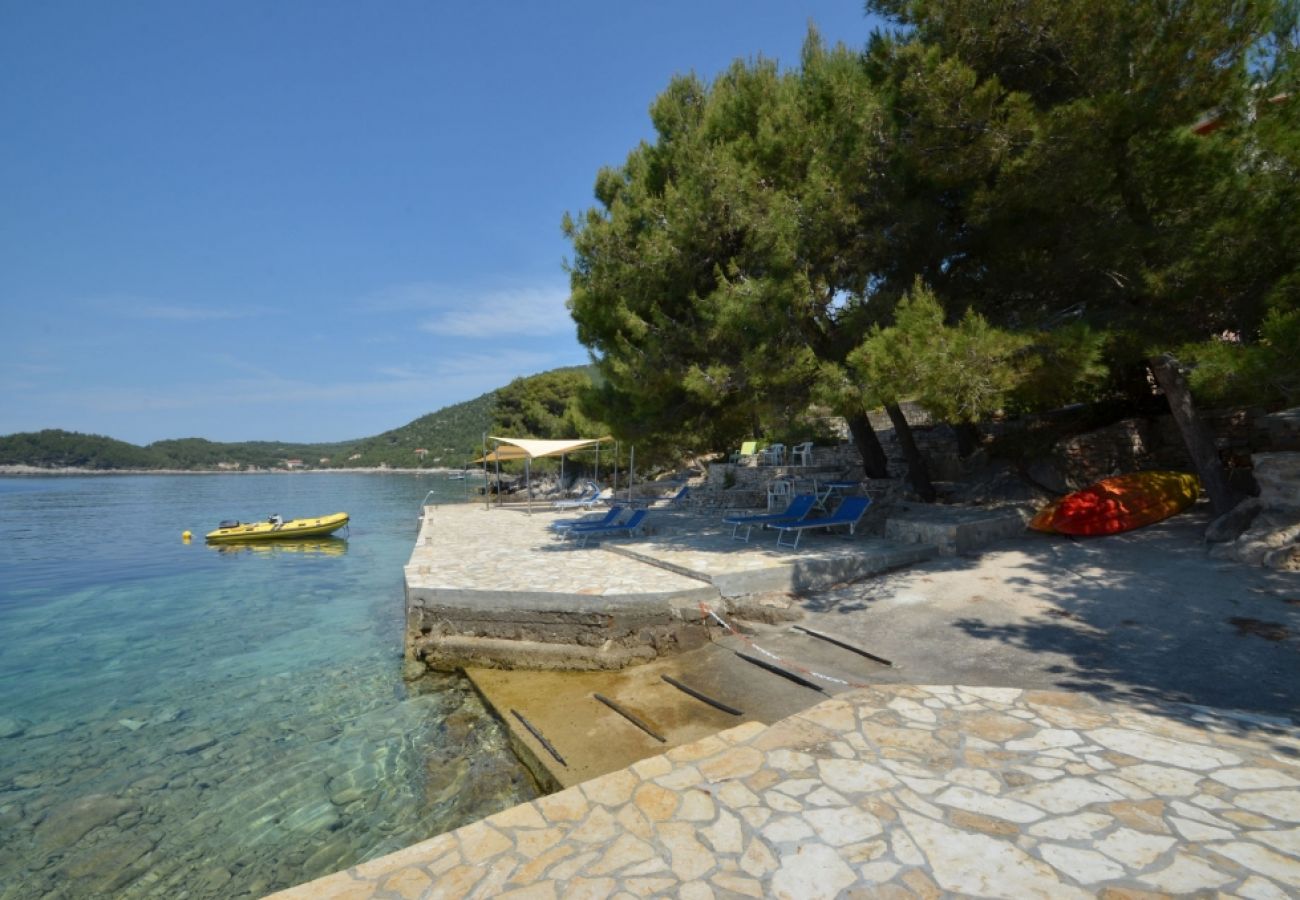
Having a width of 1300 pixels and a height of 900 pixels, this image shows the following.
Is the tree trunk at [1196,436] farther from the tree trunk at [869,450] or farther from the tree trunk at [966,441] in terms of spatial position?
the tree trunk at [966,441]

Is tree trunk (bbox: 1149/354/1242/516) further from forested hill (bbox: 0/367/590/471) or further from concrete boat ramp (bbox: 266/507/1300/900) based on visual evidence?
forested hill (bbox: 0/367/590/471)

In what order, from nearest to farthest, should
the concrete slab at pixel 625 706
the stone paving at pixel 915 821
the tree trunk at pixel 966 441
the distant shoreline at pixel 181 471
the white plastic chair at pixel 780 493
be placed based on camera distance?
the stone paving at pixel 915 821 < the concrete slab at pixel 625 706 < the white plastic chair at pixel 780 493 < the tree trunk at pixel 966 441 < the distant shoreline at pixel 181 471

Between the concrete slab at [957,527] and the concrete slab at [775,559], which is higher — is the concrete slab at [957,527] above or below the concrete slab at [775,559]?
above

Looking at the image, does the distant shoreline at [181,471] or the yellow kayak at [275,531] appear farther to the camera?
the distant shoreline at [181,471]

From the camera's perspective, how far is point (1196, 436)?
7.38 m

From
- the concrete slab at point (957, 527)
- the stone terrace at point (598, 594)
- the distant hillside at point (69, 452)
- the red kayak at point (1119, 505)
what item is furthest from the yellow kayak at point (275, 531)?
the distant hillside at point (69, 452)

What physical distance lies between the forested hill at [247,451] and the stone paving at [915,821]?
8402cm

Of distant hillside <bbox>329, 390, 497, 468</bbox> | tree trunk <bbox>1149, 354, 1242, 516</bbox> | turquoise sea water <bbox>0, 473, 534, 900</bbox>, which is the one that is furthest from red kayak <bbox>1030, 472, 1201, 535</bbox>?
distant hillside <bbox>329, 390, 497, 468</bbox>

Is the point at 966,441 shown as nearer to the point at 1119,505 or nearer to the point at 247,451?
the point at 1119,505

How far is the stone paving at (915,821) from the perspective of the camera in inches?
88.3

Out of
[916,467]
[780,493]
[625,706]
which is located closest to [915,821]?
[625,706]

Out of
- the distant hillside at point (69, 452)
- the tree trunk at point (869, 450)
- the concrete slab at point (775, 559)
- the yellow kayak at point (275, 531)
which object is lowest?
the yellow kayak at point (275, 531)

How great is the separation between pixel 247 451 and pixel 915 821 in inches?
5853

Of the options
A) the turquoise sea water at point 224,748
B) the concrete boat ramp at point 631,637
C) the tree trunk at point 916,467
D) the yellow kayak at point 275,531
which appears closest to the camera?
the turquoise sea water at point 224,748
